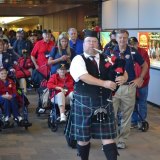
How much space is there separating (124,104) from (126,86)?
0.25 m

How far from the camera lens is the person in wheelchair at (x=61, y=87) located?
7113 mm

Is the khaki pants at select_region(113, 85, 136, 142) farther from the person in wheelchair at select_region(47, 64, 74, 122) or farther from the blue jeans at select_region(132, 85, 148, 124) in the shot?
the blue jeans at select_region(132, 85, 148, 124)

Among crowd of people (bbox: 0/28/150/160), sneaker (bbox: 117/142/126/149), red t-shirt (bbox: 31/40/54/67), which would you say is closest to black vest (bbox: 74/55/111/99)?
crowd of people (bbox: 0/28/150/160)

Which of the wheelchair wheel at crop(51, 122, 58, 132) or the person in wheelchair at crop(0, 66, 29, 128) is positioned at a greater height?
the person in wheelchair at crop(0, 66, 29, 128)

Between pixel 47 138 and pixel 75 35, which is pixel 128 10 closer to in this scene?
pixel 75 35

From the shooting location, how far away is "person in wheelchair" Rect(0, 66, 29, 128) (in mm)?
7133

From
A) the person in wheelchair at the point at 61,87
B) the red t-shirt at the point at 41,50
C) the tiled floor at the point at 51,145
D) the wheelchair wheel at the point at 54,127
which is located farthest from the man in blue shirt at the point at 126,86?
the red t-shirt at the point at 41,50

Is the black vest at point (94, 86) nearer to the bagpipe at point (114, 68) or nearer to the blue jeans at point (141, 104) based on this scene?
the bagpipe at point (114, 68)

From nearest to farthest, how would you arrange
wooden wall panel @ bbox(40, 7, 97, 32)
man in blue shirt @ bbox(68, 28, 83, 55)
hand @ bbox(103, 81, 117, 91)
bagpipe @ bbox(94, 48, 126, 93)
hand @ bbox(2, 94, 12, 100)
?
1. hand @ bbox(103, 81, 117, 91)
2. bagpipe @ bbox(94, 48, 126, 93)
3. hand @ bbox(2, 94, 12, 100)
4. man in blue shirt @ bbox(68, 28, 83, 55)
5. wooden wall panel @ bbox(40, 7, 97, 32)

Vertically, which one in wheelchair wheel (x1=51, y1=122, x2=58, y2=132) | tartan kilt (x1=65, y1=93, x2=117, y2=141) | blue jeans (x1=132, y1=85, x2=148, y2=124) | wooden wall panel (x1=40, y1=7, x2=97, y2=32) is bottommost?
wheelchair wheel (x1=51, y1=122, x2=58, y2=132)

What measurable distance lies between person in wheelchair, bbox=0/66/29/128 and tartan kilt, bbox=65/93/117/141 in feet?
9.02

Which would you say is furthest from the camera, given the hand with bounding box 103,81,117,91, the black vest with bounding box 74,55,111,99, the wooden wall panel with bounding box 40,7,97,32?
the wooden wall panel with bounding box 40,7,97,32

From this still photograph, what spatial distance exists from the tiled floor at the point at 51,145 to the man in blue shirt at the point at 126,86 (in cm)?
36

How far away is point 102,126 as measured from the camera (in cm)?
453
